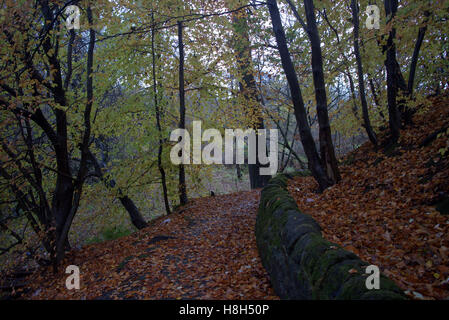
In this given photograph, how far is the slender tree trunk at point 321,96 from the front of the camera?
6.99 meters

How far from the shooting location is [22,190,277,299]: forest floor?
5242 mm

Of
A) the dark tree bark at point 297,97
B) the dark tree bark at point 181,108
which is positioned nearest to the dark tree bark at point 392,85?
the dark tree bark at point 297,97

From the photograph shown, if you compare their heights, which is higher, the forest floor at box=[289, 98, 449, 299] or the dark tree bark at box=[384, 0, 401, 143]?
the dark tree bark at box=[384, 0, 401, 143]

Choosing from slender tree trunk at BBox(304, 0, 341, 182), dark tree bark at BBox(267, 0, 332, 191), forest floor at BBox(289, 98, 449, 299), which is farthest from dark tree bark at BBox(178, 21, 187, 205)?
forest floor at BBox(289, 98, 449, 299)

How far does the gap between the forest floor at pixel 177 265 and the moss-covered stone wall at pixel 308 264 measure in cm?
57

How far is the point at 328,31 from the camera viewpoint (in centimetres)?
1152

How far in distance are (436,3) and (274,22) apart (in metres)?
3.40

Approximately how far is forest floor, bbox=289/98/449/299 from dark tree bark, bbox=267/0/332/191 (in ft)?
1.97

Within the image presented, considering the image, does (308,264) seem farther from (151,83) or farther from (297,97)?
(151,83)

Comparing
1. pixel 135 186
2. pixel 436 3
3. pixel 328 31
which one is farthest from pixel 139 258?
pixel 328 31

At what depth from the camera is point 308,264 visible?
3521mm

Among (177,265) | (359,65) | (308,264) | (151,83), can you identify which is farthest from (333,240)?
(151,83)

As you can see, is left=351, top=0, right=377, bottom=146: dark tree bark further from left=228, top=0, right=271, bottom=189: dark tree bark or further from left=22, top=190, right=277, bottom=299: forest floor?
left=22, top=190, right=277, bottom=299: forest floor

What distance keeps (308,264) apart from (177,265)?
3.83 meters
